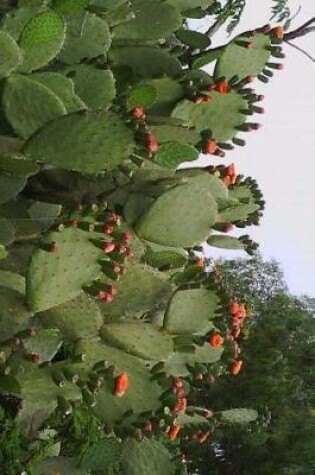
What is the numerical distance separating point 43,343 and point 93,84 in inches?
20.5

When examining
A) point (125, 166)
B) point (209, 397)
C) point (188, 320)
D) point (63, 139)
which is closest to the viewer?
point (63, 139)

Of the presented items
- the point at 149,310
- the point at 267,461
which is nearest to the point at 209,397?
the point at 267,461

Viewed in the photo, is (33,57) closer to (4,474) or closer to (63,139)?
(63,139)

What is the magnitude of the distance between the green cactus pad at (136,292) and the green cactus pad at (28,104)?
35 centimetres

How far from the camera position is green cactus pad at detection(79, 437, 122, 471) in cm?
182

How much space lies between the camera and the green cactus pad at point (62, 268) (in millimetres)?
1352

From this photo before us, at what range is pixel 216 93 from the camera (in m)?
1.77

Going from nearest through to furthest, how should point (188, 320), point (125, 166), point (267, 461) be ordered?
point (125, 166), point (188, 320), point (267, 461)

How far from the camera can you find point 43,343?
1451mm

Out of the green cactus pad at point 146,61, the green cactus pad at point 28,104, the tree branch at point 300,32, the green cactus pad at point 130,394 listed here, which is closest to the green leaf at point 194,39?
the green cactus pad at point 146,61

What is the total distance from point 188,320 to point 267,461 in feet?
16.5

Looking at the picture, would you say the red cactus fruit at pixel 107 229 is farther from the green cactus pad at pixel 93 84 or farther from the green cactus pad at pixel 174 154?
the green cactus pad at pixel 93 84

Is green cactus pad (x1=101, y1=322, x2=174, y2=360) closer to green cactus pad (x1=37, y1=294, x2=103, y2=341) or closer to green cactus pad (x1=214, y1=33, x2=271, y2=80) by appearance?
green cactus pad (x1=37, y1=294, x2=103, y2=341)

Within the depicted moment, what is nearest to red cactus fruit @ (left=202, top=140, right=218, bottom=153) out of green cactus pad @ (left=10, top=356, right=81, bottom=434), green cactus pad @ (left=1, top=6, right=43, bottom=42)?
green cactus pad @ (left=1, top=6, right=43, bottom=42)
